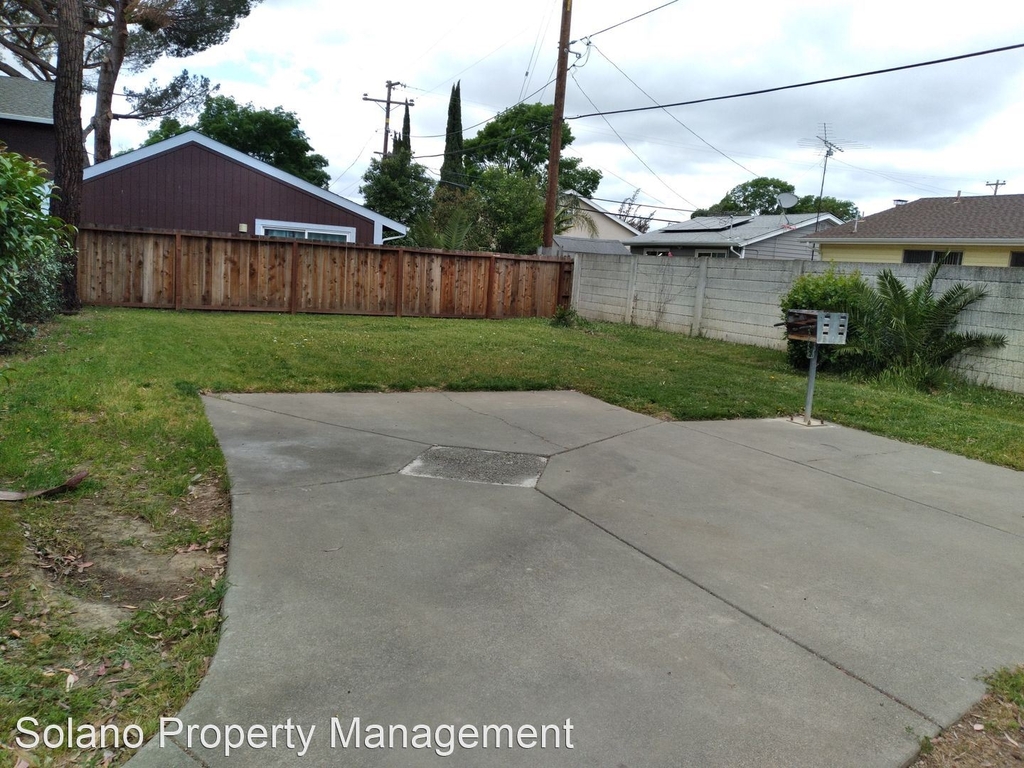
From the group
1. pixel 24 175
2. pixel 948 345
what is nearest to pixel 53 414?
pixel 24 175

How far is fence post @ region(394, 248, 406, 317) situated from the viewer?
17.2 meters

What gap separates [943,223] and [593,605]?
22612mm

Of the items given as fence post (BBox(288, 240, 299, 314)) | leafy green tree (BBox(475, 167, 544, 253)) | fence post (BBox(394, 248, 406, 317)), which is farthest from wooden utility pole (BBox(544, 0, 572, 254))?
leafy green tree (BBox(475, 167, 544, 253))

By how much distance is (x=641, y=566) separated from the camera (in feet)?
12.9

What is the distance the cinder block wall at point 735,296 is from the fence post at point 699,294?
21 mm

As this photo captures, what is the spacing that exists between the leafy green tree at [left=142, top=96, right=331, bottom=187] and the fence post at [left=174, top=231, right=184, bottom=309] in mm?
30059

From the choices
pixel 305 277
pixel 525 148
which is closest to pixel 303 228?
pixel 305 277

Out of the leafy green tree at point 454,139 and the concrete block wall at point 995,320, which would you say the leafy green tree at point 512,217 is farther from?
the concrete block wall at point 995,320

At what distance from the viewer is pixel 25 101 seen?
1950 cm

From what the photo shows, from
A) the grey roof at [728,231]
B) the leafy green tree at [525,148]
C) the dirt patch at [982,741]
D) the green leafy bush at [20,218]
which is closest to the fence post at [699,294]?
the green leafy bush at [20,218]

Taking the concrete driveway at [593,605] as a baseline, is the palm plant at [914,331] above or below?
above

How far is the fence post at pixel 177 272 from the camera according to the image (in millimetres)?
15039

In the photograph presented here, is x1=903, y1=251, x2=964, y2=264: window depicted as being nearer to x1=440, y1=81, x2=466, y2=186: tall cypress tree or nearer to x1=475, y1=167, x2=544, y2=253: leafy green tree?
x1=475, y1=167, x2=544, y2=253: leafy green tree

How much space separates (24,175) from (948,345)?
36.6 feet
